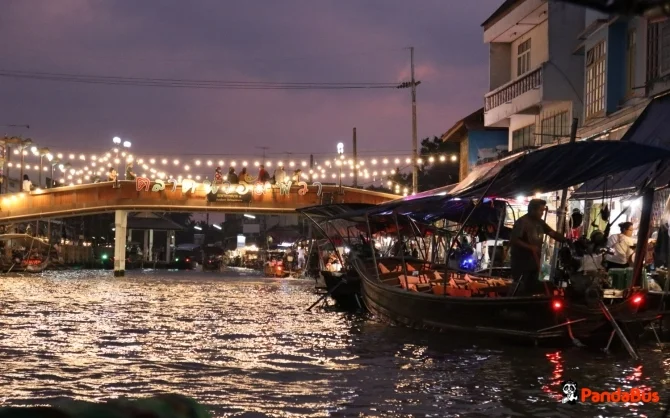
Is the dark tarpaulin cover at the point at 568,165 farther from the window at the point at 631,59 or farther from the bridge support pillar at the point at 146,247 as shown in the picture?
the bridge support pillar at the point at 146,247

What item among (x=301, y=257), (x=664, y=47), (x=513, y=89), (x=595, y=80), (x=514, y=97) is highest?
(x=513, y=89)

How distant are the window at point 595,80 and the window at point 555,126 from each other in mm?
2761

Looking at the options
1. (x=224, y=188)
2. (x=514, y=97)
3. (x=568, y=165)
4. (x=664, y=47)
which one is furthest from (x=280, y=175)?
(x=568, y=165)

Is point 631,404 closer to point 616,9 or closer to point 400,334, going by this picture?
point 616,9

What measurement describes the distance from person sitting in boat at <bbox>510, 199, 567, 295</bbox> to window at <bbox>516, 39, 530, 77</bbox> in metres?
18.1

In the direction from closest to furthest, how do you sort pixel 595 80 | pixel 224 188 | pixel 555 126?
pixel 595 80, pixel 555 126, pixel 224 188

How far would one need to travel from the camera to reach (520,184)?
14078mm

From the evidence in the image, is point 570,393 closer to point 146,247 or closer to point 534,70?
point 534,70

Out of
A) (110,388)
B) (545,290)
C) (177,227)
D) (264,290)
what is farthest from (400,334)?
(177,227)

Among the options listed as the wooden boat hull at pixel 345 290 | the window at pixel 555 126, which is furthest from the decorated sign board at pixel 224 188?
the wooden boat hull at pixel 345 290

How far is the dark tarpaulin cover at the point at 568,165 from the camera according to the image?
13102mm

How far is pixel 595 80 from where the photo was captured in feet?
78.1

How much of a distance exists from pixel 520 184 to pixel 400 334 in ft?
14.3

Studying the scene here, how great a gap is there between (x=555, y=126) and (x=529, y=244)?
15386 mm
